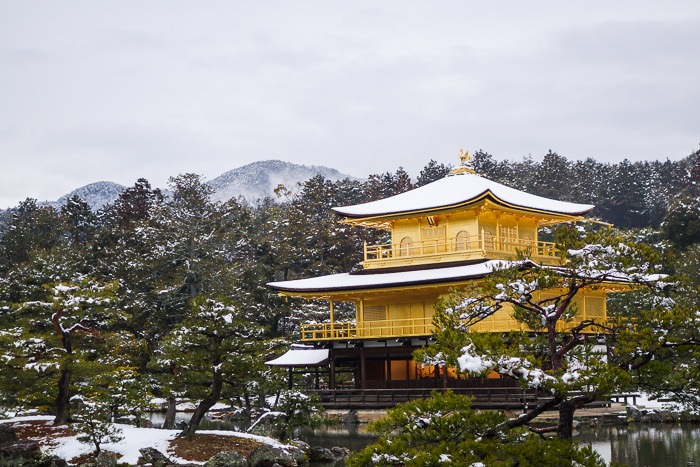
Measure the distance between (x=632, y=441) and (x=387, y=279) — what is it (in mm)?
11184

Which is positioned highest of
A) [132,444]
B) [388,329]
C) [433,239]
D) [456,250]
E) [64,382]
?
[433,239]

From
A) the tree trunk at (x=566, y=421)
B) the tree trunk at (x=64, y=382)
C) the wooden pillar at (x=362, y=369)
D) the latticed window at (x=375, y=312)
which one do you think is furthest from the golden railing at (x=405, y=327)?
the tree trunk at (x=566, y=421)

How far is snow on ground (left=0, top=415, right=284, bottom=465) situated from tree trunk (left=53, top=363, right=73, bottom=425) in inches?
54.0

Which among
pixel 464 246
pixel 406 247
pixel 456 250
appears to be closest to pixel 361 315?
pixel 406 247

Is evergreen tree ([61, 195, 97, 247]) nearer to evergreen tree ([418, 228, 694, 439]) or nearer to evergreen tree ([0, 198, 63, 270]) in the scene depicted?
evergreen tree ([0, 198, 63, 270])

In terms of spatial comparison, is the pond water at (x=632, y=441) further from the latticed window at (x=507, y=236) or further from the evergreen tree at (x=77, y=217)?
the evergreen tree at (x=77, y=217)

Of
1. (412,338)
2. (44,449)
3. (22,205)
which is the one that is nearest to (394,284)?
(412,338)

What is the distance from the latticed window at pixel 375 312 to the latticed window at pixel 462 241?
4137 mm

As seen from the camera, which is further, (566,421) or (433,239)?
(433,239)

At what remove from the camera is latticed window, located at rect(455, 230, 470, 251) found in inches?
1276

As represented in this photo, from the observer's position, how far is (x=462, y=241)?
107 ft

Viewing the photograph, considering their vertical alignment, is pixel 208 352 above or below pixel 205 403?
above

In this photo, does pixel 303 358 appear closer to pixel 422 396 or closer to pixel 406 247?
pixel 406 247

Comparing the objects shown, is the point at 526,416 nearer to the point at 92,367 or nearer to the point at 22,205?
the point at 92,367
